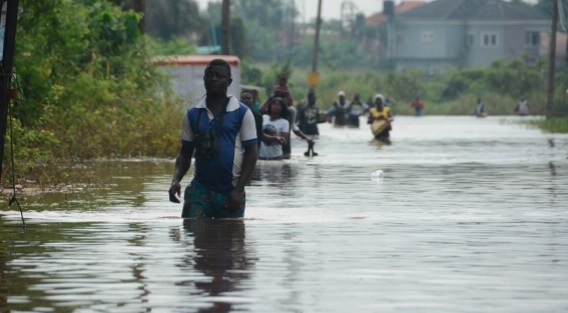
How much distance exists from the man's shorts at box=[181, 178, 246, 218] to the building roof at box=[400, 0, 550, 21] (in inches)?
5497

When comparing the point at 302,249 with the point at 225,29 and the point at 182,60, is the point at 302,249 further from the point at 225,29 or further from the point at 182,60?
the point at 225,29

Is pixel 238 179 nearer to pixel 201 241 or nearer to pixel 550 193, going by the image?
pixel 201 241

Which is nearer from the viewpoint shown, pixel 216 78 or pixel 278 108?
pixel 216 78

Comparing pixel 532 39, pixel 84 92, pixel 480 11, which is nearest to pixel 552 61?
pixel 84 92

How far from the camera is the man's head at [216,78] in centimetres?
1449

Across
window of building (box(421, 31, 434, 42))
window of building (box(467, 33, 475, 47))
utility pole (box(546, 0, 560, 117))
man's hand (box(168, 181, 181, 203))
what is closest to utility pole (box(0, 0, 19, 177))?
man's hand (box(168, 181, 181, 203))

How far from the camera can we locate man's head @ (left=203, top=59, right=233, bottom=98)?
14.5 meters

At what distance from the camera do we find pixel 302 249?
539 inches

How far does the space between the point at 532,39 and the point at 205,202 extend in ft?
465

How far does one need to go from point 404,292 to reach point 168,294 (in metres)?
1.50

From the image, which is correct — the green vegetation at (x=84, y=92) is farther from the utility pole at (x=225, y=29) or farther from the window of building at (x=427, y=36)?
the window of building at (x=427, y=36)

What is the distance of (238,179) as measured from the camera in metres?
14.5

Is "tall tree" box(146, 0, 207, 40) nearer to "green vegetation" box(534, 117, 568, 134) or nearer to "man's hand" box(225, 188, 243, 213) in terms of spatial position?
"green vegetation" box(534, 117, 568, 134)

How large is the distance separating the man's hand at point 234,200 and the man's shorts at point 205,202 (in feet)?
0.26
